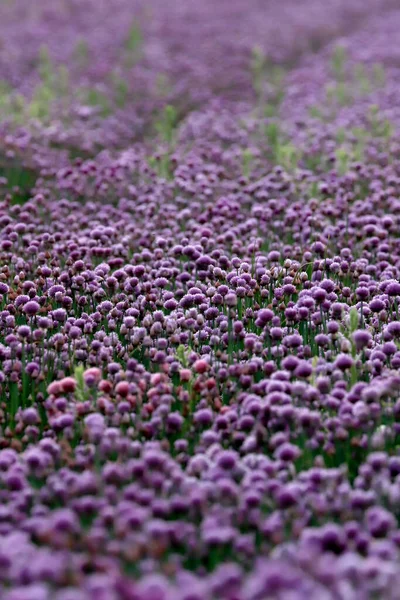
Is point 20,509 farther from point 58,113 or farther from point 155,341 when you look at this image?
point 58,113

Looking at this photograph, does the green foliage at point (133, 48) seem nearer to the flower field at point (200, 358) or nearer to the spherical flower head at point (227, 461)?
the flower field at point (200, 358)

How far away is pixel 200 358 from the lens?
5.30 metres

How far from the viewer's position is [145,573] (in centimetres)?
299

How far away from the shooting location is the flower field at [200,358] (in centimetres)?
322

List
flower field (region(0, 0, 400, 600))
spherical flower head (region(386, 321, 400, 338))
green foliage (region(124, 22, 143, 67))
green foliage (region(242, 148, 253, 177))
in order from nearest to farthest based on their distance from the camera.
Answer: flower field (region(0, 0, 400, 600)) → spherical flower head (region(386, 321, 400, 338)) → green foliage (region(242, 148, 253, 177)) → green foliage (region(124, 22, 143, 67))

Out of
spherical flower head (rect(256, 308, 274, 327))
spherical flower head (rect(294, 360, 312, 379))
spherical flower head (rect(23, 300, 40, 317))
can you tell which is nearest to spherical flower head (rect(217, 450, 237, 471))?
spherical flower head (rect(294, 360, 312, 379))

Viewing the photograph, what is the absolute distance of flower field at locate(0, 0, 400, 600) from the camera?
3.22m

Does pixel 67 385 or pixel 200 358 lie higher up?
pixel 67 385

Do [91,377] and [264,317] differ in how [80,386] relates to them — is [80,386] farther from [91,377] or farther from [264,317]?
[264,317]

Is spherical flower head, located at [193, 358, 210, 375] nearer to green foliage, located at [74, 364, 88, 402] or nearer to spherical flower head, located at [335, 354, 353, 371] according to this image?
green foliage, located at [74, 364, 88, 402]

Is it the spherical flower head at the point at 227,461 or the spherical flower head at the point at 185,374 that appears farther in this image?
the spherical flower head at the point at 185,374

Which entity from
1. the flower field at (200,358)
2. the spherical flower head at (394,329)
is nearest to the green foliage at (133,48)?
the flower field at (200,358)

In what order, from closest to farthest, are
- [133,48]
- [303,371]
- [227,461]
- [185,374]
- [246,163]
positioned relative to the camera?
[227,461] < [303,371] < [185,374] < [246,163] < [133,48]

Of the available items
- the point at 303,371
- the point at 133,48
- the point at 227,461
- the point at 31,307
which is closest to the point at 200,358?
the point at 303,371
